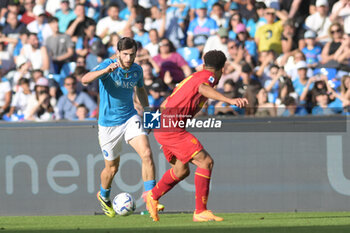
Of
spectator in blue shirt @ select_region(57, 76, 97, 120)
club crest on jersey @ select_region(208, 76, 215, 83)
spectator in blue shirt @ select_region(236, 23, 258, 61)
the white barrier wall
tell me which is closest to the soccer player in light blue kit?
club crest on jersey @ select_region(208, 76, 215, 83)

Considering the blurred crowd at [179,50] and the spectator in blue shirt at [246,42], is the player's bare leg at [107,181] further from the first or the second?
the spectator in blue shirt at [246,42]

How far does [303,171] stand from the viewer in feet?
36.2

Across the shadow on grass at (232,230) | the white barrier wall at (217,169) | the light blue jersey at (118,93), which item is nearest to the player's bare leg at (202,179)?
the shadow on grass at (232,230)

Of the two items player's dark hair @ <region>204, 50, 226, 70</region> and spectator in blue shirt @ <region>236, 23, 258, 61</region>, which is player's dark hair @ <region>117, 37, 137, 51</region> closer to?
player's dark hair @ <region>204, 50, 226, 70</region>

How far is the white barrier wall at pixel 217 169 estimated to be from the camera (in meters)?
11.0

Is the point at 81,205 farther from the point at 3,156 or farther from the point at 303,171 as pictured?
Answer: the point at 303,171

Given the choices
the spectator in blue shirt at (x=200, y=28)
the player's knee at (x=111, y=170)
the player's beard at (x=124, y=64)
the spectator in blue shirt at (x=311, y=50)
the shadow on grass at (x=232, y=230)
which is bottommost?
the shadow on grass at (x=232, y=230)

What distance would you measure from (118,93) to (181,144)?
Result: 1615mm

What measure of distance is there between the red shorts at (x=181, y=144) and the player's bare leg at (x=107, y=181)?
148 centimetres

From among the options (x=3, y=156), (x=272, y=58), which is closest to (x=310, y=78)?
(x=272, y=58)

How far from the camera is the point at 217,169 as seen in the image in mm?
11297

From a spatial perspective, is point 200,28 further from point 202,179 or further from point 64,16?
point 202,179

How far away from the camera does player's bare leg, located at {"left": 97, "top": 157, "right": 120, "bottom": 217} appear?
9.74 meters

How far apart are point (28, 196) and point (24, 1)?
6.76 metres
